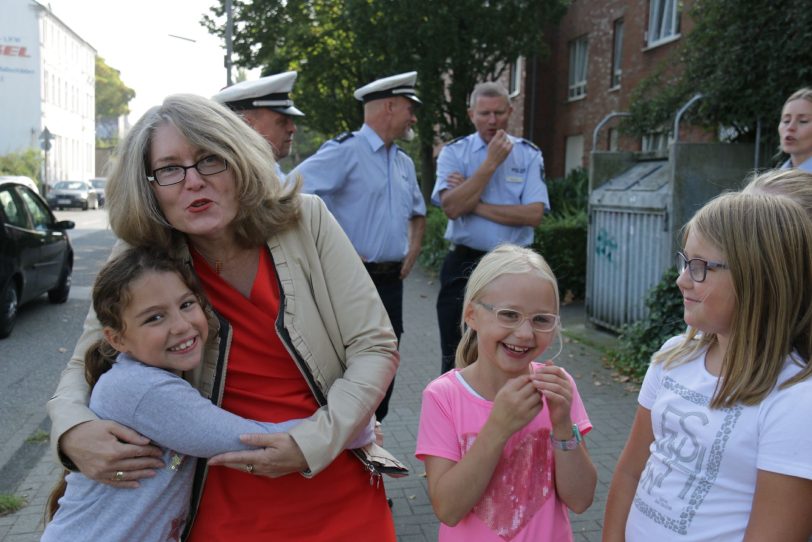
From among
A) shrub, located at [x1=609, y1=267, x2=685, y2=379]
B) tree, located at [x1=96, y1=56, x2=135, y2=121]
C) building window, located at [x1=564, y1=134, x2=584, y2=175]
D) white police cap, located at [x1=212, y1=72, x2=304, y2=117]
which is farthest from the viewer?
tree, located at [x1=96, y1=56, x2=135, y2=121]

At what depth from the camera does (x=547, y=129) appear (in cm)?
2378

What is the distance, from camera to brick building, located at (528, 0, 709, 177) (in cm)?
1728

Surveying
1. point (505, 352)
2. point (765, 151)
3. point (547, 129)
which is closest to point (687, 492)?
point (505, 352)

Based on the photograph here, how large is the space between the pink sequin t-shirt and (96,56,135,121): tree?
303ft

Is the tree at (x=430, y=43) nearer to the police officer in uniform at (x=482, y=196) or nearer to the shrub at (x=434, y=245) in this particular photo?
the shrub at (x=434, y=245)

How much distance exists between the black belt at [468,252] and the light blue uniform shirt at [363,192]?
1.56 ft

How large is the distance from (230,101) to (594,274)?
17.9 feet

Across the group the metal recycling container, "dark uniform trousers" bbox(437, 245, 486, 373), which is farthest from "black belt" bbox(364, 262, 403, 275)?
the metal recycling container

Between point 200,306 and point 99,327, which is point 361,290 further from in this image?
point 99,327

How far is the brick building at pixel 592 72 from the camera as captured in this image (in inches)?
680

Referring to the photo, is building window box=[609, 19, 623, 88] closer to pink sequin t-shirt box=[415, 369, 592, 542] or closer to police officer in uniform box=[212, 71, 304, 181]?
police officer in uniform box=[212, 71, 304, 181]

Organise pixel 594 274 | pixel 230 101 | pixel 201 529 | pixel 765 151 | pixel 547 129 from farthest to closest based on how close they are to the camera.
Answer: pixel 547 129 → pixel 594 274 → pixel 765 151 → pixel 230 101 → pixel 201 529

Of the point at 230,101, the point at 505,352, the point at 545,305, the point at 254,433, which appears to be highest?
the point at 230,101

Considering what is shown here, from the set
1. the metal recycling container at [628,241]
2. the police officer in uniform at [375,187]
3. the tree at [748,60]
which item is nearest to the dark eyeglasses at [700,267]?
the police officer in uniform at [375,187]
